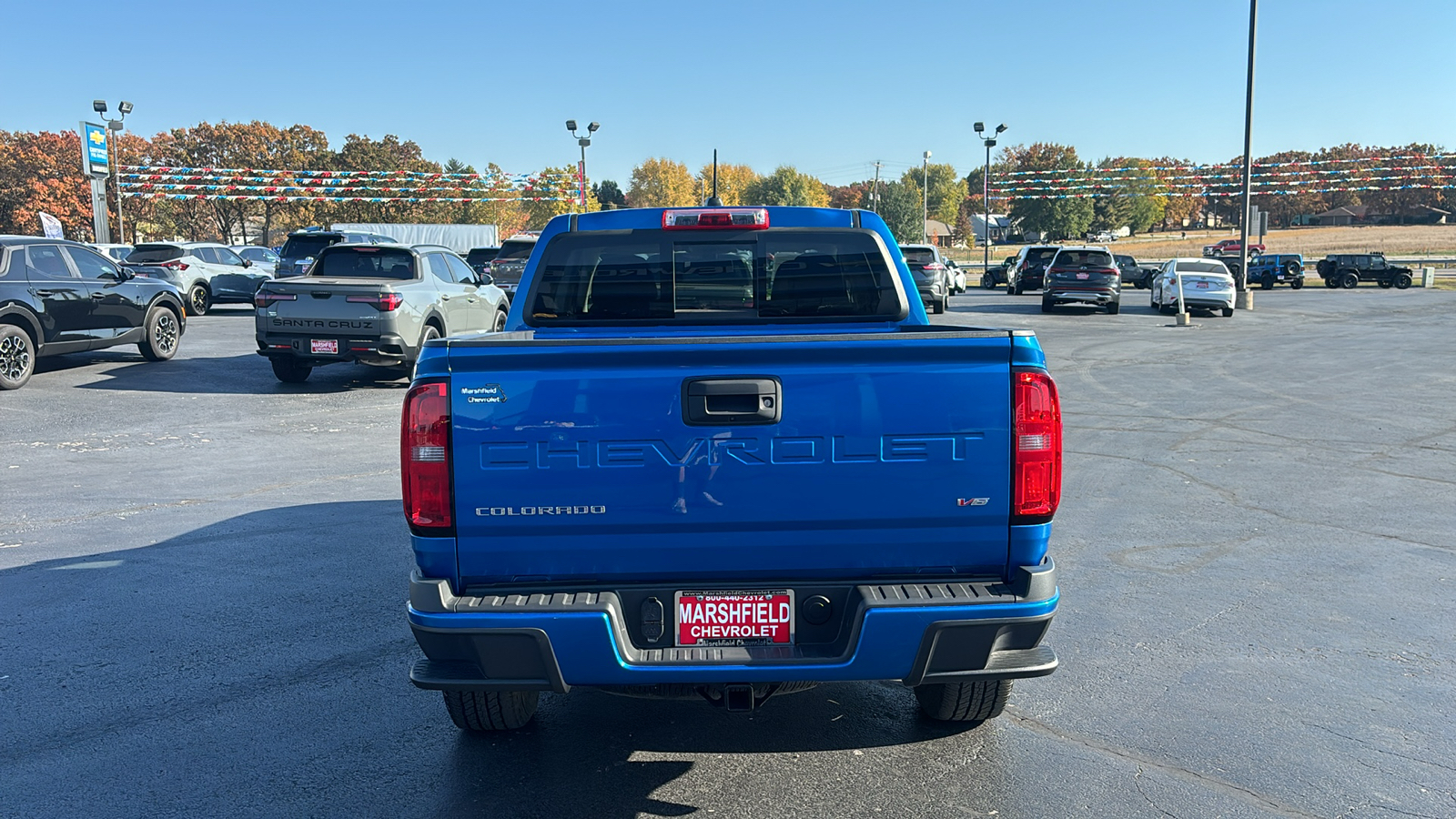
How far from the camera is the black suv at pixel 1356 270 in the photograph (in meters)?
41.7

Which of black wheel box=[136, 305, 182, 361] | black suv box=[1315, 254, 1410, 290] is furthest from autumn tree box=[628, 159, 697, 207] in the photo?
black wheel box=[136, 305, 182, 361]

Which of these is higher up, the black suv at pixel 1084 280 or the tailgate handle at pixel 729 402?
the black suv at pixel 1084 280

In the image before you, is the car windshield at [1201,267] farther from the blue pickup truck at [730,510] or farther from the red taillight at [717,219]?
the blue pickup truck at [730,510]

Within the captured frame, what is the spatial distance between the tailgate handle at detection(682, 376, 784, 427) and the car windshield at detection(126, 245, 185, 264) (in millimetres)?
26119

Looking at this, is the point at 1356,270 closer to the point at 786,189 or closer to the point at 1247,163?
the point at 1247,163

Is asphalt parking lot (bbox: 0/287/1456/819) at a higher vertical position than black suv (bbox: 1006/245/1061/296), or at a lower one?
lower

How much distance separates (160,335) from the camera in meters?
15.4

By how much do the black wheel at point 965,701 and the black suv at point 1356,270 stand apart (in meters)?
44.5

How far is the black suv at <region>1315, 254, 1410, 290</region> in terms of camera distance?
41688 mm

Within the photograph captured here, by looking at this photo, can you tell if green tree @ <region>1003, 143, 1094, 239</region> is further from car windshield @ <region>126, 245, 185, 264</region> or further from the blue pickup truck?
the blue pickup truck

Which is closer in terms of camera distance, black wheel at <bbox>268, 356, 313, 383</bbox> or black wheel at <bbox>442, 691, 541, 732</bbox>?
black wheel at <bbox>442, 691, 541, 732</bbox>

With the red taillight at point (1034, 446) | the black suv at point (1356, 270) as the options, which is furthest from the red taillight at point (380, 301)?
the black suv at point (1356, 270)

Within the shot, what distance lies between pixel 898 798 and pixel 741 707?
670mm

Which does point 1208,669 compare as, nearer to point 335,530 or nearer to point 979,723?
point 979,723
